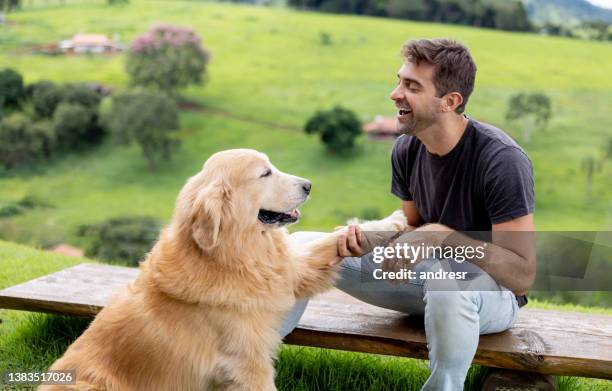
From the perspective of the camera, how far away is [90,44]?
1574cm

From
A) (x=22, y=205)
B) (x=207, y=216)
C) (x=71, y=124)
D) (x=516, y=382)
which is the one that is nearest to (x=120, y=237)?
(x=22, y=205)

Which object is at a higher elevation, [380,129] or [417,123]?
[417,123]

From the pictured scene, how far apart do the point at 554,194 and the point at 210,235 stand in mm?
12263

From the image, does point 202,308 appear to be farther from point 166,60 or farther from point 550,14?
point 550,14

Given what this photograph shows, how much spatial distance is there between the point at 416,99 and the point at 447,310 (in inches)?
27.3

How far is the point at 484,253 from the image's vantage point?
200 centimetres

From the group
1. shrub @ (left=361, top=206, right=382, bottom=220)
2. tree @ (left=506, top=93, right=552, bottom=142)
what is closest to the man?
shrub @ (left=361, top=206, right=382, bottom=220)

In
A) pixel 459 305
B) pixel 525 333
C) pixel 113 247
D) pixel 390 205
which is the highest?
pixel 459 305

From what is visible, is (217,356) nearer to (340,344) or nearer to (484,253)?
(340,344)

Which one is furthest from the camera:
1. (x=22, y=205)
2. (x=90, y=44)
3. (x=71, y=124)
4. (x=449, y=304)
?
(x=90, y=44)

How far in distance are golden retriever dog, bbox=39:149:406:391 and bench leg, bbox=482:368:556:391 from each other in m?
0.73

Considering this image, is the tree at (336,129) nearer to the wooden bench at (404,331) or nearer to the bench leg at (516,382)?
the wooden bench at (404,331)

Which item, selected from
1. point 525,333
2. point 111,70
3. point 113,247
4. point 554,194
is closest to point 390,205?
point 554,194

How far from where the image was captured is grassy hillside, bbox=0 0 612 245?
13.0 metres
